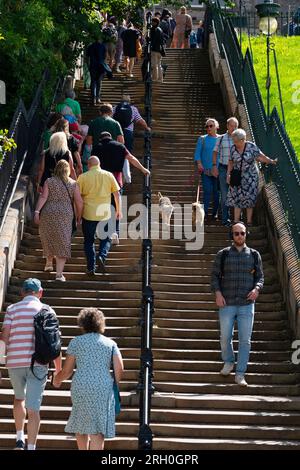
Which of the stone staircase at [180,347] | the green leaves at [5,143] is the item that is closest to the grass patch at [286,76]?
the stone staircase at [180,347]

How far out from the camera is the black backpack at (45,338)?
14898 millimetres

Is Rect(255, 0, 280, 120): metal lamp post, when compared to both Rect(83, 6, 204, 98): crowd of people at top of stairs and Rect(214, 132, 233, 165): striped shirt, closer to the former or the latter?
Rect(214, 132, 233, 165): striped shirt

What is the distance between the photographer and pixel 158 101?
99.6 feet

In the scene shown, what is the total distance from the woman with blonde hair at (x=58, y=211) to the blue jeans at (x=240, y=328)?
10.2ft

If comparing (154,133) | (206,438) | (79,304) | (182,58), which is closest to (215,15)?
(182,58)

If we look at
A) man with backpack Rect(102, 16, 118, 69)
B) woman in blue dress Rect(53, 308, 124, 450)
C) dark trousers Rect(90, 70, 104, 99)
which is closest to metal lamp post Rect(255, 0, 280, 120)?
dark trousers Rect(90, 70, 104, 99)

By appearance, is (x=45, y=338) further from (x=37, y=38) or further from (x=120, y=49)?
(x=120, y=49)

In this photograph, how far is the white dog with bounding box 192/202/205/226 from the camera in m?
21.6

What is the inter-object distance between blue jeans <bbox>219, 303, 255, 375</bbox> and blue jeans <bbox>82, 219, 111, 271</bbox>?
118 inches

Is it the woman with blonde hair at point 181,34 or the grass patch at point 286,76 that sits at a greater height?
the woman with blonde hair at point 181,34

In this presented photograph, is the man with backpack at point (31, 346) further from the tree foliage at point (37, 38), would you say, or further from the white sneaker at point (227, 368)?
the tree foliage at point (37, 38)

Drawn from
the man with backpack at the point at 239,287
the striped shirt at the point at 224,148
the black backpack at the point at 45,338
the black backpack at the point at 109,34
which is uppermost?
the black backpack at the point at 109,34

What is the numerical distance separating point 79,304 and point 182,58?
55.7 ft
